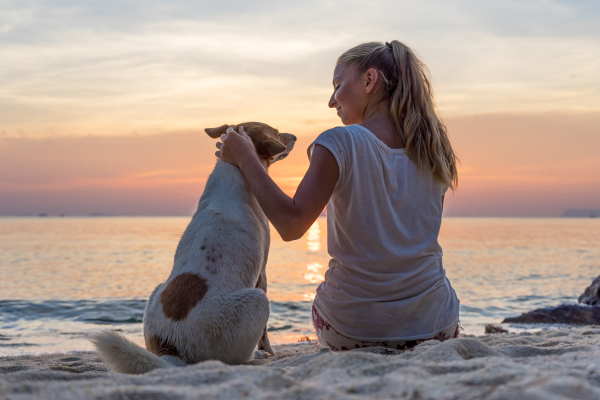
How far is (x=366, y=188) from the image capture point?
3422mm

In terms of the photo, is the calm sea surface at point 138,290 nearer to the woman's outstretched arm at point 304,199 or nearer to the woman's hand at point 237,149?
the woman's hand at point 237,149

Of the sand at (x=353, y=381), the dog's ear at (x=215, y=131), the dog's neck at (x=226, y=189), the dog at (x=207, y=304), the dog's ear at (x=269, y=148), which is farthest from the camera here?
the dog's ear at (x=215, y=131)

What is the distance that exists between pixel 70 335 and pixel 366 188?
7.91 metres

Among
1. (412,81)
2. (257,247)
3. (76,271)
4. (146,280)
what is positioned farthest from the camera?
(76,271)

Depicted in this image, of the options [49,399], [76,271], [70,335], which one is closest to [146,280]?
[76,271]

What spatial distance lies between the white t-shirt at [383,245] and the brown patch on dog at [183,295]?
0.96m

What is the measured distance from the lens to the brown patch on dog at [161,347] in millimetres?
3592

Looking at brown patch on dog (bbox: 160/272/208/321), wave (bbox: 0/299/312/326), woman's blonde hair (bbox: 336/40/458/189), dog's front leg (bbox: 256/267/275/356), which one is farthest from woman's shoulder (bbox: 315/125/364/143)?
wave (bbox: 0/299/312/326)

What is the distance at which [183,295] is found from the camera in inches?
142

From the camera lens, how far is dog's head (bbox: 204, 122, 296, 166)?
4797mm

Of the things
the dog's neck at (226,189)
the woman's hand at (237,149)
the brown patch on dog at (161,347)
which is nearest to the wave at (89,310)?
the dog's neck at (226,189)

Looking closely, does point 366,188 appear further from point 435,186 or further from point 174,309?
point 174,309

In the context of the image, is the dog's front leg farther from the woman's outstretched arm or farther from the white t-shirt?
the woman's outstretched arm

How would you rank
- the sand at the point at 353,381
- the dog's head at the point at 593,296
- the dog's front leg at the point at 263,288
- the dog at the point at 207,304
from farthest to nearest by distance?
1. the dog's head at the point at 593,296
2. the dog's front leg at the point at 263,288
3. the dog at the point at 207,304
4. the sand at the point at 353,381
